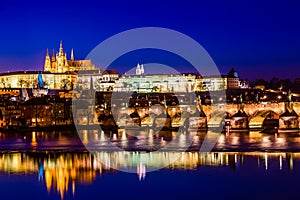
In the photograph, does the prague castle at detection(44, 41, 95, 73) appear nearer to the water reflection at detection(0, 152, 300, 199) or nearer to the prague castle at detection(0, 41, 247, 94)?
the prague castle at detection(0, 41, 247, 94)

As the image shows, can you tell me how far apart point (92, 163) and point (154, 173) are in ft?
7.06

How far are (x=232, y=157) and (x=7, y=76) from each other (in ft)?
173

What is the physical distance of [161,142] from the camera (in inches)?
806

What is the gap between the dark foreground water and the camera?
11297 millimetres

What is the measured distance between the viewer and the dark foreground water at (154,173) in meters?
11.3

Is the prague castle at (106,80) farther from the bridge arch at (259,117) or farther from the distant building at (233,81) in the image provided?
the bridge arch at (259,117)

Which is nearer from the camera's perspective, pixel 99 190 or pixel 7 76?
pixel 99 190

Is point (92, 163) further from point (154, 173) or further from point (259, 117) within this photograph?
point (259, 117)

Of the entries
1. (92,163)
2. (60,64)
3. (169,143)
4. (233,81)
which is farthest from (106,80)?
(92,163)

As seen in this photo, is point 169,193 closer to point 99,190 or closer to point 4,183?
point 99,190

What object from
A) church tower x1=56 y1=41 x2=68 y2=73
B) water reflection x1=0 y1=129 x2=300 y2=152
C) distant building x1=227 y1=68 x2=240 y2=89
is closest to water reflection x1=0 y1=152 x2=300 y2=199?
water reflection x1=0 y1=129 x2=300 y2=152

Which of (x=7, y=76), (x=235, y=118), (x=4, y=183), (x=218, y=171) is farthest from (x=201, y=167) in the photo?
(x=7, y=76)

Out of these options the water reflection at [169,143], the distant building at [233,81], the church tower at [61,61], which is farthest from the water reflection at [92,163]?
the church tower at [61,61]

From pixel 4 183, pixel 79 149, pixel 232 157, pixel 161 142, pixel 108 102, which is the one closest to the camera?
pixel 4 183
